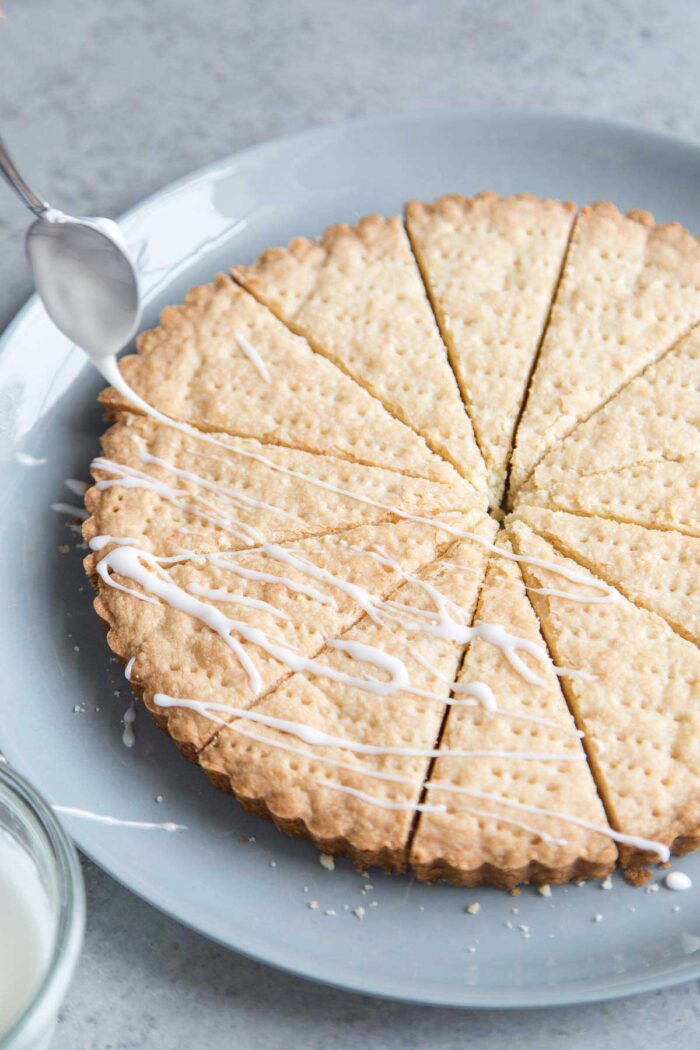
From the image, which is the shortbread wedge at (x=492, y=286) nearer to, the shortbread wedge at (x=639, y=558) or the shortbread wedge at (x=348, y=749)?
the shortbread wedge at (x=639, y=558)

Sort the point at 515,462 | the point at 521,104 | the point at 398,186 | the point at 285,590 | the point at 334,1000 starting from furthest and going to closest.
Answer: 1. the point at 521,104
2. the point at 398,186
3. the point at 515,462
4. the point at 285,590
5. the point at 334,1000

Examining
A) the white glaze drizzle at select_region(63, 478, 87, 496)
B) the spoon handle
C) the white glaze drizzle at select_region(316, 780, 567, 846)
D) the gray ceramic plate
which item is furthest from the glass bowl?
the spoon handle

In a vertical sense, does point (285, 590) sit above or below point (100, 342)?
below

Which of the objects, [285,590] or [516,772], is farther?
[285,590]

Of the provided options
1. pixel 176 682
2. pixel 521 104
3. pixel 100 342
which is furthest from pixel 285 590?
pixel 521 104

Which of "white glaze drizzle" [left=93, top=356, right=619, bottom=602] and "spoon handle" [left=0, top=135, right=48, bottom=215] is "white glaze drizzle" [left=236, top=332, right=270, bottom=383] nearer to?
"white glaze drizzle" [left=93, top=356, right=619, bottom=602]

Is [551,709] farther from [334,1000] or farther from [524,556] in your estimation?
[334,1000]

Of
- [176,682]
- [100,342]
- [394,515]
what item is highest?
[100,342]
